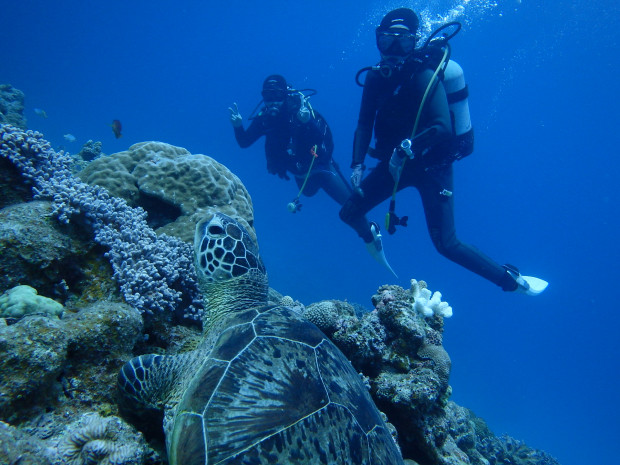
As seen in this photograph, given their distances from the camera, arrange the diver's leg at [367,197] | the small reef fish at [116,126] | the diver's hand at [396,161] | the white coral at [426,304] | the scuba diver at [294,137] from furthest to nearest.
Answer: the scuba diver at [294,137], the small reef fish at [116,126], the diver's leg at [367,197], the diver's hand at [396,161], the white coral at [426,304]

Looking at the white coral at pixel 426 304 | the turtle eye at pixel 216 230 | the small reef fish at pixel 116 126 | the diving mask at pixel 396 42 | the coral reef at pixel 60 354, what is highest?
the diving mask at pixel 396 42

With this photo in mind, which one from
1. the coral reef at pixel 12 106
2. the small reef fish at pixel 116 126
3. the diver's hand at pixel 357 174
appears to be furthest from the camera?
the coral reef at pixel 12 106

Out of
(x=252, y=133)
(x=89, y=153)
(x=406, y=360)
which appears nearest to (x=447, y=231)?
(x=406, y=360)

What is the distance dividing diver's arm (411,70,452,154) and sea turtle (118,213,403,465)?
437 centimetres

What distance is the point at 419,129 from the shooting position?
612 cm

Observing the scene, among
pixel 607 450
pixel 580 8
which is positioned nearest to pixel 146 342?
pixel 607 450

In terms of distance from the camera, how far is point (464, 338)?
5572cm

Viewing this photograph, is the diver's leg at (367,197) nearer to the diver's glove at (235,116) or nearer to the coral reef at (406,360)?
the coral reef at (406,360)

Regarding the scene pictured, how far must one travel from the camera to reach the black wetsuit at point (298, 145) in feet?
33.1

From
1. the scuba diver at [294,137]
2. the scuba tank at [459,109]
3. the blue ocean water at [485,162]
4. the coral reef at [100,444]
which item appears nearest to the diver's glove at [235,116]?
the scuba diver at [294,137]

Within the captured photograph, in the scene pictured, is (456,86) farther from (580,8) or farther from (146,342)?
(580,8)

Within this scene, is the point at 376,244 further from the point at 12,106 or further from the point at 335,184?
the point at 12,106

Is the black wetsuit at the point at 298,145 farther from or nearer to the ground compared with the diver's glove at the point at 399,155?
farther from the ground

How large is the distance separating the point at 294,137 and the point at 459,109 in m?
5.26
